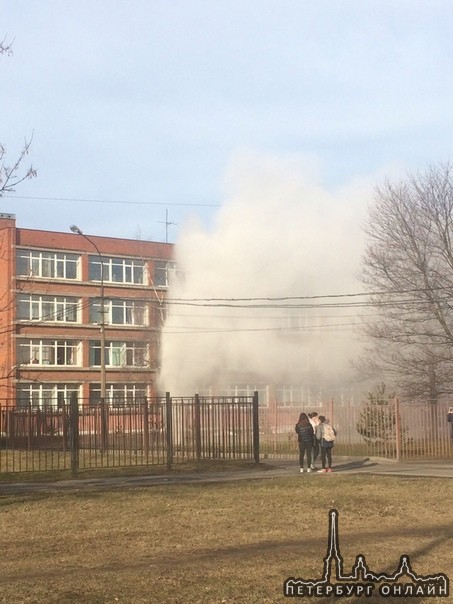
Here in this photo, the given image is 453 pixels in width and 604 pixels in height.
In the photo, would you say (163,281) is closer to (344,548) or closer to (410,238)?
(410,238)

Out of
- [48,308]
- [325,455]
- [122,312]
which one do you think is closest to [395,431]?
[325,455]

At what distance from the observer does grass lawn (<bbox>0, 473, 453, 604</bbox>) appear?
8.12 m

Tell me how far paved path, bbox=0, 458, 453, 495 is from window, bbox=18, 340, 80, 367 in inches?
1446

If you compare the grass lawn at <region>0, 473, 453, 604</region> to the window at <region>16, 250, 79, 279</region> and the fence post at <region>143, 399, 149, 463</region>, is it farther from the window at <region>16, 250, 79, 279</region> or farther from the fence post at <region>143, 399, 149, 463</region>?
the window at <region>16, 250, 79, 279</region>

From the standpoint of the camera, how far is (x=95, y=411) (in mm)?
22000

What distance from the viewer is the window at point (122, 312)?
65.6 m

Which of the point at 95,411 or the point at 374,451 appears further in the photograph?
the point at 374,451

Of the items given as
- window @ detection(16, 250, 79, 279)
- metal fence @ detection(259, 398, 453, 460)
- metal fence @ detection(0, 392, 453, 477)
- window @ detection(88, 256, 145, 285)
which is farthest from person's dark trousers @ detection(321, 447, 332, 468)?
window @ detection(88, 256, 145, 285)

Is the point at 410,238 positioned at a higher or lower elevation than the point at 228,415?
higher

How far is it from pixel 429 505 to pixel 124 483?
7.13 meters

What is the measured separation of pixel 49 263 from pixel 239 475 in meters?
44.7

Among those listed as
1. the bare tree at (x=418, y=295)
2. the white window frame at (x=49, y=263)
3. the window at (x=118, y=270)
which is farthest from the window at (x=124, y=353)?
the bare tree at (x=418, y=295)

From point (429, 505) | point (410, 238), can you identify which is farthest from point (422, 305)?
point (429, 505)

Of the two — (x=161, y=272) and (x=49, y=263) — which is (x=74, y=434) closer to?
(x=49, y=263)
